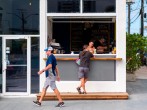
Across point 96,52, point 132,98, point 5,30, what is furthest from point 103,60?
point 5,30

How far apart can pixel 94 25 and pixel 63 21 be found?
152 centimetres

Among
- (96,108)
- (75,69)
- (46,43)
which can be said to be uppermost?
(46,43)

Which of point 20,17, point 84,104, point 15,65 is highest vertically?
point 20,17

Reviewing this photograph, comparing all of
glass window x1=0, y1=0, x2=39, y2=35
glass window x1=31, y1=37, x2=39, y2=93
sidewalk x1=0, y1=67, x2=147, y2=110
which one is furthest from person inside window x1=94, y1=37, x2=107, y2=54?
glass window x1=0, y1=0, x2=39, y2=35

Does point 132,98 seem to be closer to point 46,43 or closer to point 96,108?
point 96,108

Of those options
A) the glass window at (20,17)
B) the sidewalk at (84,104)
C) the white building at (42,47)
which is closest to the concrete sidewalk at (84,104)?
the sidewalk at (84,104)

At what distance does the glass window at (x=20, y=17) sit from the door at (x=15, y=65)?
0.36m

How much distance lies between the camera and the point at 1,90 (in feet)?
55.3

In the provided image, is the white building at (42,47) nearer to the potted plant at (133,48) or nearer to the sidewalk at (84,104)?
the sidewalk at (84,104)

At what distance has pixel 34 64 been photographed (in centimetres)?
1680

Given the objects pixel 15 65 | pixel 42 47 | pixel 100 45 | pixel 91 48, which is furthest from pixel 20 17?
pixel 100 45

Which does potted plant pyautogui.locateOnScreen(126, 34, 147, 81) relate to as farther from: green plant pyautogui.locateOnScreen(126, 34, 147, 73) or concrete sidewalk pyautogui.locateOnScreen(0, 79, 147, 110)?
concrete sidewalk pyautogui.locateOnScreen(0, 79, 147, 110)

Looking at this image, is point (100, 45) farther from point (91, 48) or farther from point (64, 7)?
point (64, 7)

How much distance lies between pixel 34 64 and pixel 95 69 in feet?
7.84
